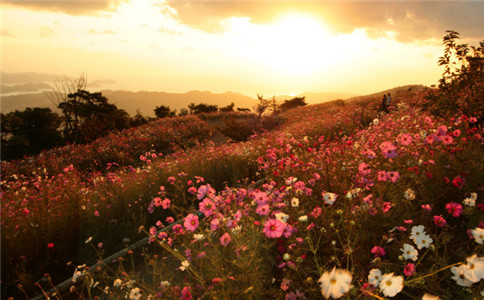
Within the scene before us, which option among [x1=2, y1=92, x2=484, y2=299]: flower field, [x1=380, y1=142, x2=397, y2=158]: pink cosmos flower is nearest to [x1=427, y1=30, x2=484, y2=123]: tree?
[x1=2, y1=92, x2=484, y2=299]: flower field

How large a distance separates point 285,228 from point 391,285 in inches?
41.7

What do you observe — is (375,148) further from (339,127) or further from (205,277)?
(339,127)

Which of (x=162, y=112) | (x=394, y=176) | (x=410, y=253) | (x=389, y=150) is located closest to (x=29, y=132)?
(x=162, y=112)

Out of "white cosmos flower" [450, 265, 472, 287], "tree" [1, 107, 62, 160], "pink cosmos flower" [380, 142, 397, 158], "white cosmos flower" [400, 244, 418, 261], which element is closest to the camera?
"white cosmos flower" [450, 265, 472, 287]

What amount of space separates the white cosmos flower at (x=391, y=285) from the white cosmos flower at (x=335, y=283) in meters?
0.36

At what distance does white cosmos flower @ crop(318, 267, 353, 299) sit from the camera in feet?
4.35

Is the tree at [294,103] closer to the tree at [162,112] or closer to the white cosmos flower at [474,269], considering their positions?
the tree at [162,112]

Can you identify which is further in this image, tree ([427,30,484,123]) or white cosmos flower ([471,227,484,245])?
tree ([427,30,484,123])

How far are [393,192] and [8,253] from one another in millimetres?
5729

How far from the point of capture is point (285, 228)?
8.37 ft

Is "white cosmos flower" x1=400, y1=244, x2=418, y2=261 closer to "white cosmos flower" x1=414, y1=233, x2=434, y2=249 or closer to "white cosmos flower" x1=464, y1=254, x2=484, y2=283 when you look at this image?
"white cosmos flower" x1=414, y1=233, x2=434, y2=249

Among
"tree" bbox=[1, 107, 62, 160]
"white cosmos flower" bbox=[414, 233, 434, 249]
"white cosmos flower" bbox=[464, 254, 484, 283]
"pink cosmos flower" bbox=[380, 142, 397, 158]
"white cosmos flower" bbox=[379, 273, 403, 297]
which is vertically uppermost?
"pink cosmos flower" bbox=[380, 142, 397, 158]

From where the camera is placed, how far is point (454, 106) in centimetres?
571

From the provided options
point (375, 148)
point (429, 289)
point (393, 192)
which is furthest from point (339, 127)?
point (429, 289)
